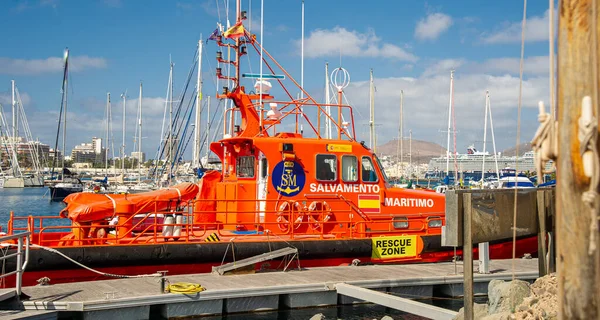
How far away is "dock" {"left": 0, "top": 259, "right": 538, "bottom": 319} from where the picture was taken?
7781mm

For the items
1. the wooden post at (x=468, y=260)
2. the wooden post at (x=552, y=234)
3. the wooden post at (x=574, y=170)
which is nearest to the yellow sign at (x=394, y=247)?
the wooden post at (x=552, y=234)

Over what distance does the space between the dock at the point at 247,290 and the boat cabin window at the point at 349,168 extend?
1686 millimetres

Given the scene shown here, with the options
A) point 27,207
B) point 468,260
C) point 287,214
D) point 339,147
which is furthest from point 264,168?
point 27,207

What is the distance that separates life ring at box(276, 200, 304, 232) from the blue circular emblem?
189 millimetres

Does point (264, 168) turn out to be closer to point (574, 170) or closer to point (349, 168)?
point (349, 168)

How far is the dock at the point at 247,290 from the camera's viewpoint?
25.5ft

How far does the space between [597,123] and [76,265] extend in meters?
8.06

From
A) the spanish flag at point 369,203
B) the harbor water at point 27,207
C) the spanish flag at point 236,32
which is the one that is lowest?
the harbor water at point 27,207

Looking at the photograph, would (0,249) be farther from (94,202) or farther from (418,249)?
(418,249)

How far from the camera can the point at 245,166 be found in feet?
36.6

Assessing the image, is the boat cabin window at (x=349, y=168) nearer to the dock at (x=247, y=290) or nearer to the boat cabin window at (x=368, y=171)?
the boat cabin window at (x=368, y=171)

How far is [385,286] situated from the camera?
946 centimetres

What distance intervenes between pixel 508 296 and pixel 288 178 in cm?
491

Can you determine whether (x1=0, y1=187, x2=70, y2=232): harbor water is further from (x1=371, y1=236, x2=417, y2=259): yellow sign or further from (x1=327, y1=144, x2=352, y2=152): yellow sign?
(x1=371, y1=236, x2=417, y2=259): yellow sign
